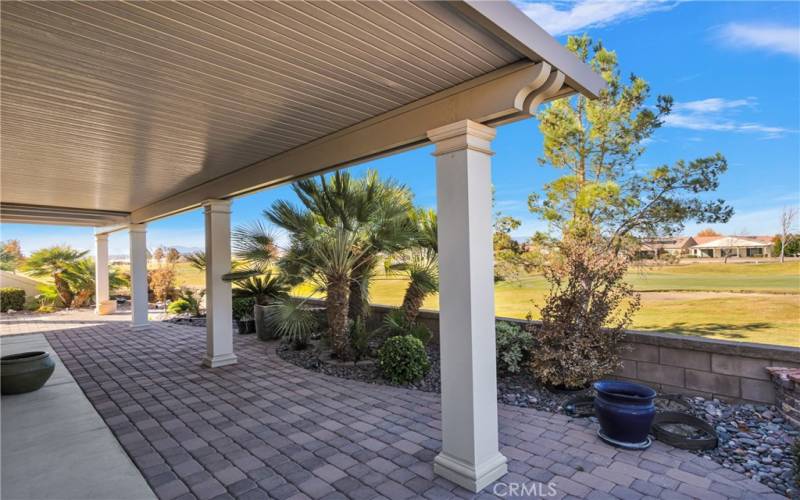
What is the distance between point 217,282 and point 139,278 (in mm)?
5151

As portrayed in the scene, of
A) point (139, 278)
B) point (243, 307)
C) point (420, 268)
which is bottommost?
point (243, 307)

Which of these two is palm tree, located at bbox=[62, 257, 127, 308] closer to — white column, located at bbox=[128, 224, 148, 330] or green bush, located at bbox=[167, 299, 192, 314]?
green bush, located at bbox=[167, 299, 192, 314]

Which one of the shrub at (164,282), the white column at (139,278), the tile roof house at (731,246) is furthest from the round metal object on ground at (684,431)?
the shrub at (164,282)

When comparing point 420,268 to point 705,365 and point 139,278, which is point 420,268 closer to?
point 705,365

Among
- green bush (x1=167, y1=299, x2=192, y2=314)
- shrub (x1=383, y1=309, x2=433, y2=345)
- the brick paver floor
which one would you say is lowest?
the brick paver floor

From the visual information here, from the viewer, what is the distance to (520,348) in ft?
15.9

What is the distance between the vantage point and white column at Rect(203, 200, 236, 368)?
5.84 metres

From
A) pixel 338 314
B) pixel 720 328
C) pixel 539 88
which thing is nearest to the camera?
pixel 539 88

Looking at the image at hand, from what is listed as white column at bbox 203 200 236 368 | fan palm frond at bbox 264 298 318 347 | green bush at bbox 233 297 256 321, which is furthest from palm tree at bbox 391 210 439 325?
green bush at bbox 233 297 256 321

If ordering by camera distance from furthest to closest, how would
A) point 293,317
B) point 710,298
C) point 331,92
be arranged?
1. point 710,298
2. point 293,317
3. point 331,92

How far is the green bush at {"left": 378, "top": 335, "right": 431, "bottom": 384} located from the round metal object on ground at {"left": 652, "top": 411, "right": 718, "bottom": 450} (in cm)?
241

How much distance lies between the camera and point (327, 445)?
10.8ft

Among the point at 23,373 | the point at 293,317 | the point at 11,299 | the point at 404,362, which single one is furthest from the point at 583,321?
the point at 11,299

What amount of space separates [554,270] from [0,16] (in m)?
4.74
